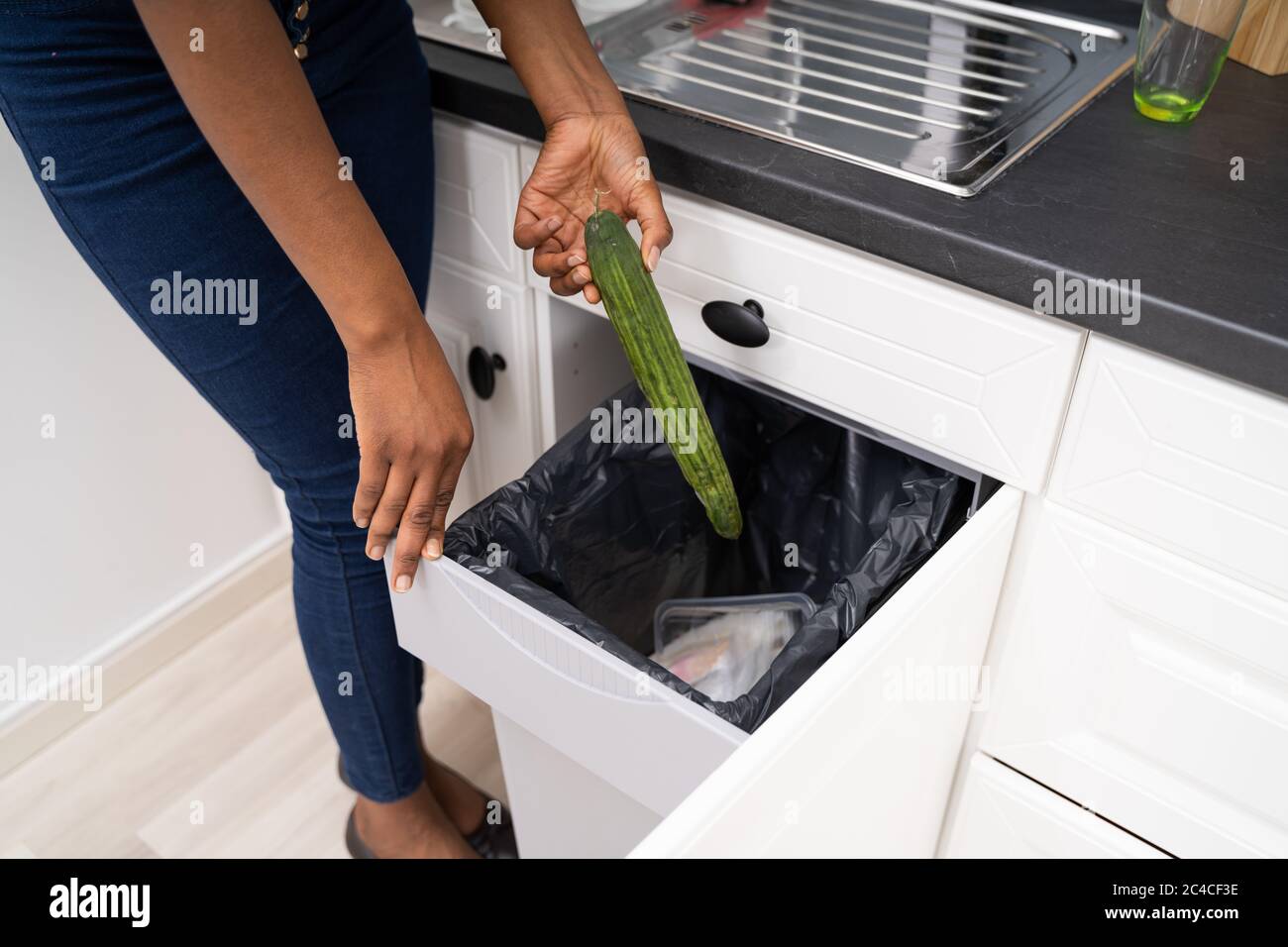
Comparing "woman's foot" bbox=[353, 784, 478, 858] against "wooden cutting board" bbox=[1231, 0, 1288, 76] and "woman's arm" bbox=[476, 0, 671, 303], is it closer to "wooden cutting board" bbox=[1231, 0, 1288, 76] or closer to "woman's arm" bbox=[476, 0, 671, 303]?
"woman's arm" bbox=[476, 0, 671, 303]

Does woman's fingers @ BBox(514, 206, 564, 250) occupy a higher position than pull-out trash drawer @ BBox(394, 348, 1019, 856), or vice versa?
woman's fingers @ BBox(514, 206, 564, 250)

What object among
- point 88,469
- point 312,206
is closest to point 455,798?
point 88,469

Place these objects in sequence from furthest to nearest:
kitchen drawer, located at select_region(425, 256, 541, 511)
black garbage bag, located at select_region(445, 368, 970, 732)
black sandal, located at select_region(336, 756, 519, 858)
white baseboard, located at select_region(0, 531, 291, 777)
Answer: white baseboard, located at select_region(0, 531, 291, 777) → black sandal, located at select_region(336, 756, 519, 858) → kitchen drawer, located at select_region(425, 256, 541, 511) → black garbage bag, located at select_region(445, 368, 970, 732)

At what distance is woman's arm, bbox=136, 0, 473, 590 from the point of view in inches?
23.0

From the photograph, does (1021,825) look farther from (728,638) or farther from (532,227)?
(532,227)

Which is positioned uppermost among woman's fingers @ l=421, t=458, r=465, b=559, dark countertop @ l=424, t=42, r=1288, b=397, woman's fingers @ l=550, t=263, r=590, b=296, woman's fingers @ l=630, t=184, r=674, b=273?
dark countertop @ l=424, t=42, r=1288, b=397

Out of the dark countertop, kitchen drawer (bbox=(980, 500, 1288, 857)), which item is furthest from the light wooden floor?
the dark countertop

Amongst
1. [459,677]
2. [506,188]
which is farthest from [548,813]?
[506,188]

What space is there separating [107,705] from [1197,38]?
1289 millimetres

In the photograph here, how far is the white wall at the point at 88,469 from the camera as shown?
109 centimetres

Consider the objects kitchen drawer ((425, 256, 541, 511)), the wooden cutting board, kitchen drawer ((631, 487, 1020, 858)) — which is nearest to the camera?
kitchen drawer ((631, 487, 1020, 858))

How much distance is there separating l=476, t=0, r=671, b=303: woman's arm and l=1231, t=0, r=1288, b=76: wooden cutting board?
472 mm

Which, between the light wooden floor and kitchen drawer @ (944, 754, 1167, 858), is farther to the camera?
the light wooden floor

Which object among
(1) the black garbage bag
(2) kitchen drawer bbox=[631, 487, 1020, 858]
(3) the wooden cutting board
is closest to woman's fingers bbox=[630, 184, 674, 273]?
(1) the black garbage bag
